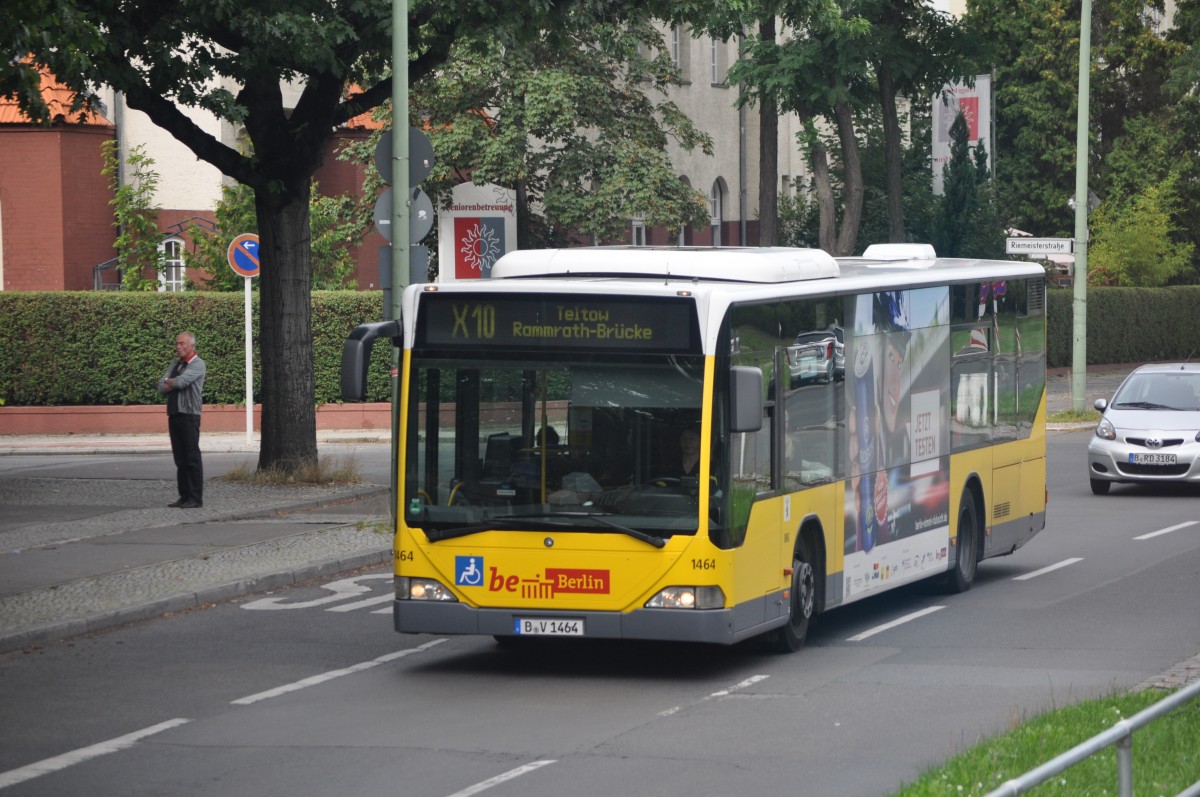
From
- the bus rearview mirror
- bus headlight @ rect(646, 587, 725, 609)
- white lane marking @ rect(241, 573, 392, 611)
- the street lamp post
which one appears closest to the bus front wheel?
white lane marking @ rect(241, 573, 392, 611)

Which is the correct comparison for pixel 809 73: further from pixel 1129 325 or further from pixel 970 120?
pixel 970 120

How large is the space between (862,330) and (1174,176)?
51.5 m

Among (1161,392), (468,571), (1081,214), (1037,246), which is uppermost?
(1081,214)

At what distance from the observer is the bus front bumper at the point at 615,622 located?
11.1 metres

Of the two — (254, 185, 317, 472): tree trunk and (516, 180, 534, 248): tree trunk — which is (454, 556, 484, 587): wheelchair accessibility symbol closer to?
(254, 185, 317, 472): tree trunk

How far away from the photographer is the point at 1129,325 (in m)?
55.0

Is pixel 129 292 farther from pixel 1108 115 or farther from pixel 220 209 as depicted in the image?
pixel 1108 115

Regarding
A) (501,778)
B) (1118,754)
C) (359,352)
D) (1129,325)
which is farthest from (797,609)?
(1129,325)

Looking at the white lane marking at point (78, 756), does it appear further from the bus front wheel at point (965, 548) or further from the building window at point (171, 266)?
the building window at point (171, 266)

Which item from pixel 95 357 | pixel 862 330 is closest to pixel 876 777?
pixel 862 330

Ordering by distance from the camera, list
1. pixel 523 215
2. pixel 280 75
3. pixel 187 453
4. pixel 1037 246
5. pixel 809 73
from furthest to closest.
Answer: pixel 523 215 < pixel 809 73 < pixel 1037 246 < pixel 280 75 < pixel 187 453

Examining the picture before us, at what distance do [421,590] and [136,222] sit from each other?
27634 millimetres

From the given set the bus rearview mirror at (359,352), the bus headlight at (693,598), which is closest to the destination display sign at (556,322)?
the bus rearview mirror at (359,352)

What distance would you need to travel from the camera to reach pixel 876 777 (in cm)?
873
